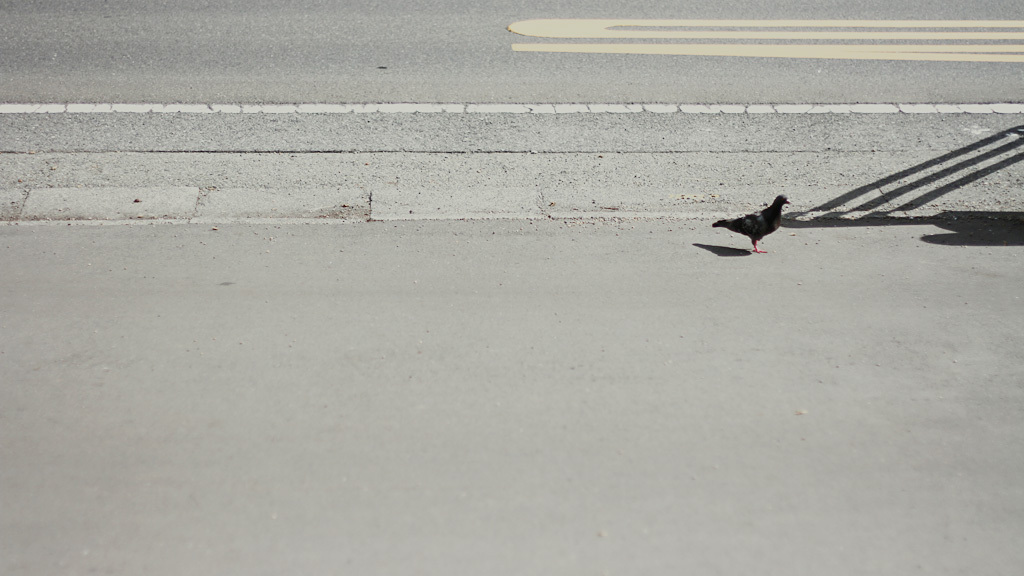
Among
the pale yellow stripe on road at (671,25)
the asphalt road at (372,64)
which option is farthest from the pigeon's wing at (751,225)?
the pale yellow stripe on road at (671,25)

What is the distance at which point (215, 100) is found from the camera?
892 centimetres

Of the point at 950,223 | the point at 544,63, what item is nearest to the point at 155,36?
the point at 544,63

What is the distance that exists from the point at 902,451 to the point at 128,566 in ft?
14.7

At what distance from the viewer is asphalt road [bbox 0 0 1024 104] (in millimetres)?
9266

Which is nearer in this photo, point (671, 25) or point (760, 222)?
point (760, 222)

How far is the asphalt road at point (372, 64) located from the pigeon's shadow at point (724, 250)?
2.94 metres

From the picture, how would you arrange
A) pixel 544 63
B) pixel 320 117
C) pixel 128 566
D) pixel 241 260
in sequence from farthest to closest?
1. pixel 544 63
2. pixel 320 117
3. pixel 241 260
4. pixel 128 566

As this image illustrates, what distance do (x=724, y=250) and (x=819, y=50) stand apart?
5153 mm

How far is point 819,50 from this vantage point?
34.6 feet

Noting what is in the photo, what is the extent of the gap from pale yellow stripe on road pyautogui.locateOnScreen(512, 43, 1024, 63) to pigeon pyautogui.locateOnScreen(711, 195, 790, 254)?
4.45m

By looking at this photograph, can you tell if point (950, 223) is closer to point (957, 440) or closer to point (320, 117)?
point (957, 440)

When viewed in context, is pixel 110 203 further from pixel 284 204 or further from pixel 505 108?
pixel 505 108

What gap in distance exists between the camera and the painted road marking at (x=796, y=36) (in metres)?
10.5

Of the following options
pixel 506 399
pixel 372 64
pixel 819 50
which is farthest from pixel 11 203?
pixel 819 50
